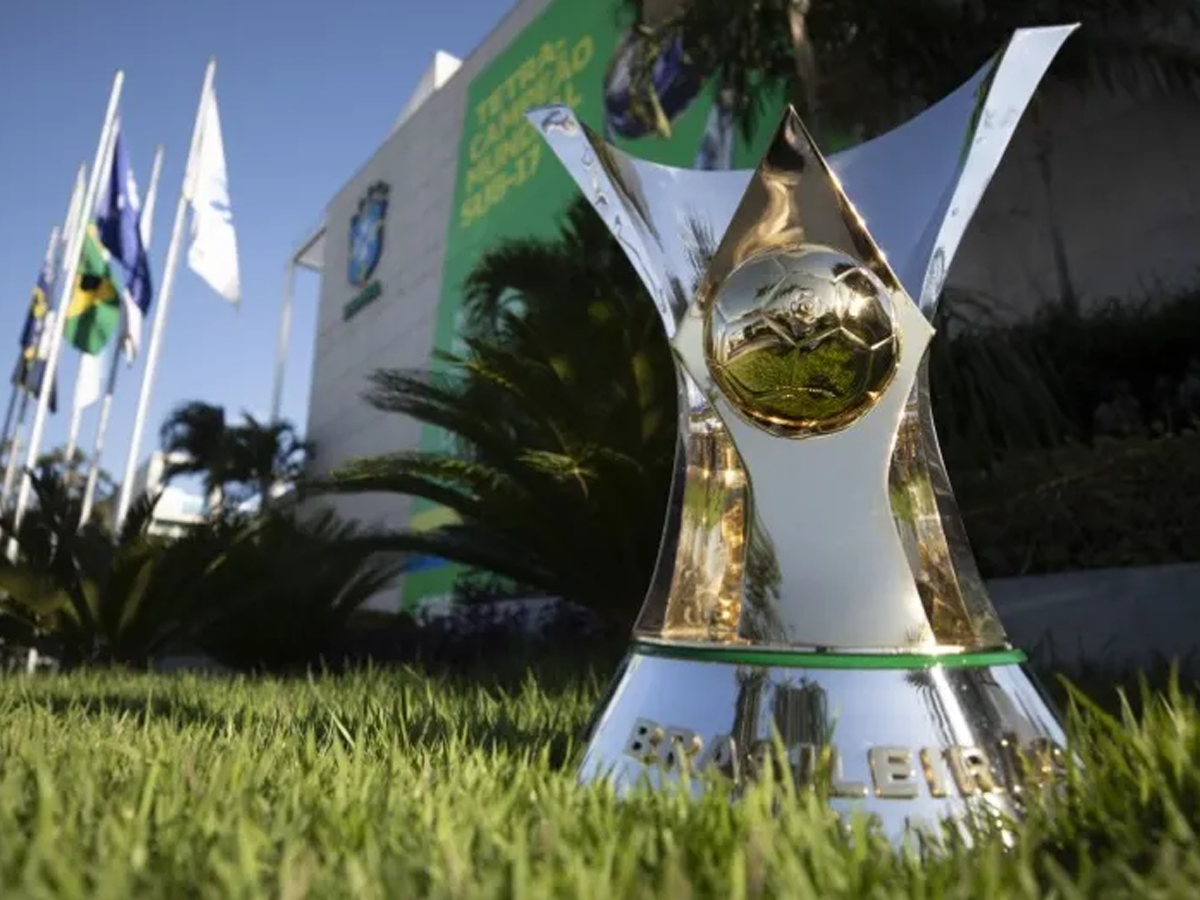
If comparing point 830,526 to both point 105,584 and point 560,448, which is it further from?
point 105,584

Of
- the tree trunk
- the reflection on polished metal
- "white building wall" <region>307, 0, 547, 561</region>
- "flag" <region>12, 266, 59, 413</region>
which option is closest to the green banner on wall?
"white building wall" <region>307, 0, 547, 561</region>

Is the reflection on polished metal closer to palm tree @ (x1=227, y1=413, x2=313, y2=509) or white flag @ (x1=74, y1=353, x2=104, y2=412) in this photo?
white flag @ (x1=74, y1=353, x2=104, y2=412)

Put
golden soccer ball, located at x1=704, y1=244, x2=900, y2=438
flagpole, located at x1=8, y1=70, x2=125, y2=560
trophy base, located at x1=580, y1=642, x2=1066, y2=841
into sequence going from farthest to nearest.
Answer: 1. flagpole, located at x1=8, y1=70, x2=125, y2=560
2. golden soccer ball, located at x1=704, y1=244, x2=900, y2=438
3. trophy base, located at x1=580, y1=642, x2=1066, y2=841

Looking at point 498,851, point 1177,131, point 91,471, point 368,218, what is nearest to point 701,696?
point 498,851

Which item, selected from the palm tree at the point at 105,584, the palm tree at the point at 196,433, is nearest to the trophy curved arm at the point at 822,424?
the palm tree at the point at 105,584

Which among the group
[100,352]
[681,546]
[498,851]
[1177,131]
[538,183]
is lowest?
[498,851]

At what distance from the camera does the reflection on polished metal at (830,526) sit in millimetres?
1425

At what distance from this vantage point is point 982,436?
20.5ft

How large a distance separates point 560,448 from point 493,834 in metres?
4.75

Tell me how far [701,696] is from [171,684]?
11.6 ft

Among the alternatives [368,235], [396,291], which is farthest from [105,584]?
[368,235]

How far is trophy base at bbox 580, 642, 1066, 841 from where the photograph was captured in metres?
1.37

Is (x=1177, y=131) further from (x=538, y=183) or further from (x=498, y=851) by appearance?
(x=538, y=183)

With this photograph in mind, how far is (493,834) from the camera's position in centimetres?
102
